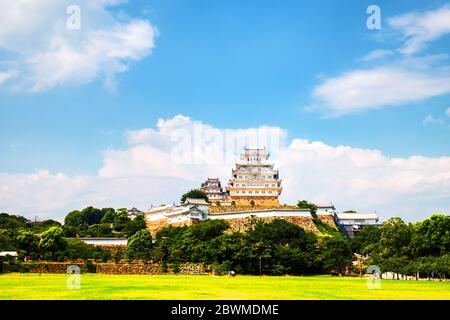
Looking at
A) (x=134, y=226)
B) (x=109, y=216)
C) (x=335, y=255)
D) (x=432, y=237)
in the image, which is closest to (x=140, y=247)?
(x=134, y=226)

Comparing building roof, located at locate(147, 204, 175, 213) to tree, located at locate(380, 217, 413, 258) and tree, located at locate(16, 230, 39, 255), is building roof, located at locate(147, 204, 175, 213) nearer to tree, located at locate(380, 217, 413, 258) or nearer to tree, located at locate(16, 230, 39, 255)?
tree, located at locate(16, 230, 39, 255)

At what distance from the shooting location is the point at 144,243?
2016 inches

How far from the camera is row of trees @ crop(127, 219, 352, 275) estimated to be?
43188 mm

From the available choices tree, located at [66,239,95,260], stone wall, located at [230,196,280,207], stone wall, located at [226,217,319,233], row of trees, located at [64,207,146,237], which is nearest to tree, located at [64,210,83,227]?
row of trees, located at [64,207,146,237]

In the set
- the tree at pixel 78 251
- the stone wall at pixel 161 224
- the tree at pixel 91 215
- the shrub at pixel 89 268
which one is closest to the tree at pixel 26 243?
the tree at pixel 78 251

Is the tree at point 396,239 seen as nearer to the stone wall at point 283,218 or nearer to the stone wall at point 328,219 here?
the stone wall at point 283,218

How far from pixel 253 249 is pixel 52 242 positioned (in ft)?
57.2

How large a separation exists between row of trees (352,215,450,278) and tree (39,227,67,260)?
86.3 ft

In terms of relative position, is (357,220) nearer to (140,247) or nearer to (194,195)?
(194,195)

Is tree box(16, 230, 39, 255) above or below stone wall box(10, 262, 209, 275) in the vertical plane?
above

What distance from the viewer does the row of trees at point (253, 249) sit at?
142 feet

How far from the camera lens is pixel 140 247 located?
5028cm
